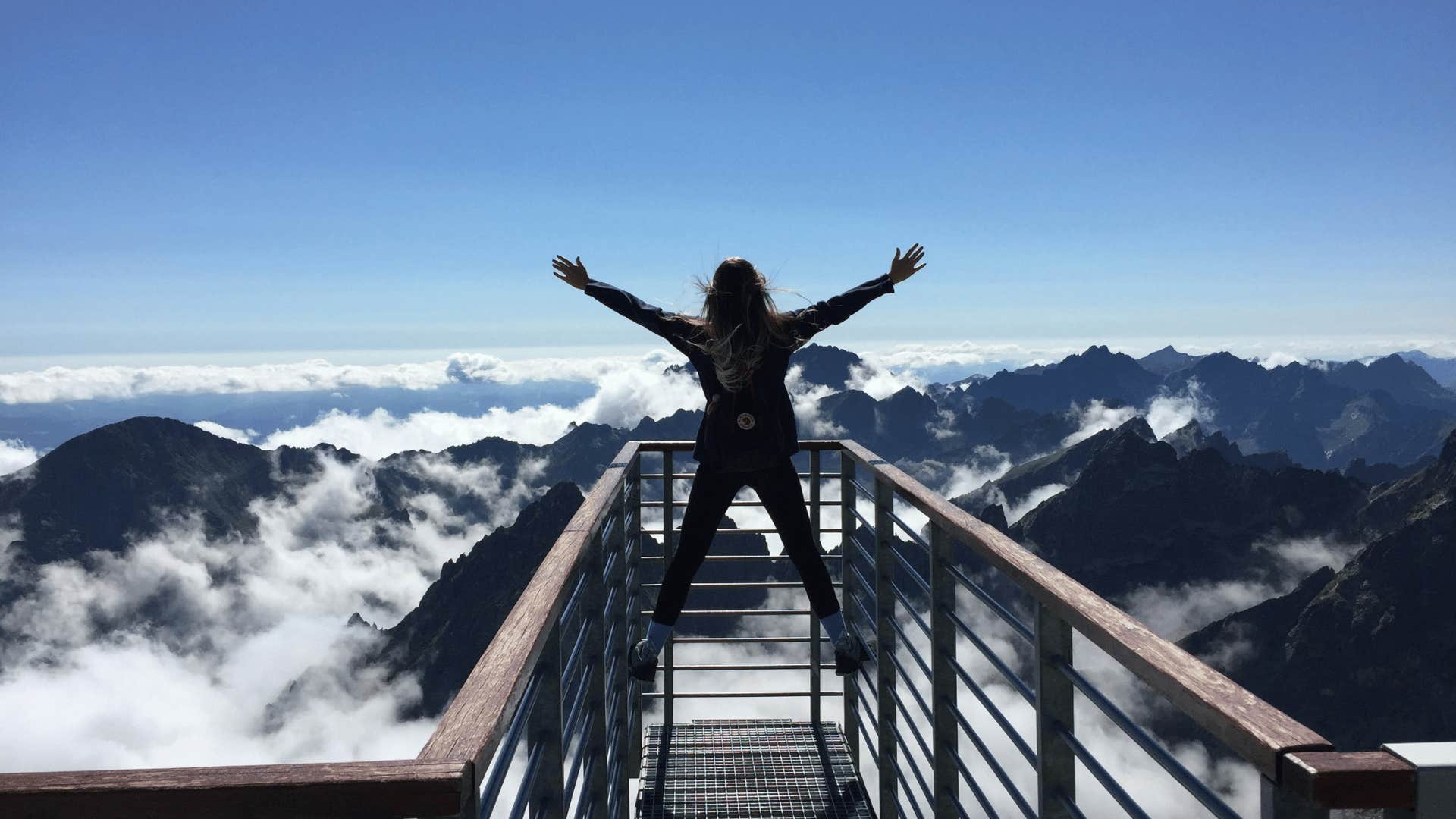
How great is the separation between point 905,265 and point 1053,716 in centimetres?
244

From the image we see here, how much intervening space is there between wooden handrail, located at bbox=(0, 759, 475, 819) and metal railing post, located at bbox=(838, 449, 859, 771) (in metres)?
4.00

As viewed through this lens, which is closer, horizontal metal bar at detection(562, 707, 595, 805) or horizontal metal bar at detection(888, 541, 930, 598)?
horizontal metal bar at detection(562, 707, 595, 805)

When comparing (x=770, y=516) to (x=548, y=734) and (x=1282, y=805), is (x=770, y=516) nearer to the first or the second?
(x=548, y=734)

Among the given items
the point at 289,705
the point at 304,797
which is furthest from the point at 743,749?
the point at 289,705

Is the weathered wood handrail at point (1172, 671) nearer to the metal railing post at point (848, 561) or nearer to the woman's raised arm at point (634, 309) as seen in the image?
the woman's raised arm at point (634, 309)

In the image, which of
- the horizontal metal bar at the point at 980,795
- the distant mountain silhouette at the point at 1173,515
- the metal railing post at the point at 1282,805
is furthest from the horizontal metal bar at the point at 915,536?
the distant mountain silhouette at the point at 1173,515

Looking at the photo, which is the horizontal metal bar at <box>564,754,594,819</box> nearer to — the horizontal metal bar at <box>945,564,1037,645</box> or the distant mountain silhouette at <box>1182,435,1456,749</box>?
the horizontal metal bar at <box>945,564,1037,645</box>

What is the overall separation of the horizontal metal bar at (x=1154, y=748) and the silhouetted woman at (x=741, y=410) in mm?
1735

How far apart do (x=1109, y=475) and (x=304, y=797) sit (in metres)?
159

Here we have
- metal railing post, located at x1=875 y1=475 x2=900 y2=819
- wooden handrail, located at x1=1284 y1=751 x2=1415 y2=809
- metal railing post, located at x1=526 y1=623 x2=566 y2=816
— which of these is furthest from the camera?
metal railing post, located at x1=875 y1=475 x2=900 y2=819

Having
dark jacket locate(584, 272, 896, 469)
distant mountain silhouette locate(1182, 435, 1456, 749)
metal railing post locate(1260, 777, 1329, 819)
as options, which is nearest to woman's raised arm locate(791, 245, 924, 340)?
dark jacket locate(584, 272, 896, 469)

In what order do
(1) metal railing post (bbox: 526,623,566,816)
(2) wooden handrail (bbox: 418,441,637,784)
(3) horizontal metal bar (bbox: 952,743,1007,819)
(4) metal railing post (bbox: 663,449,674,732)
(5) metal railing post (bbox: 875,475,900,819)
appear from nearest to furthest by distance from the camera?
(2) wooden handrail (bbox: 418,441,637,784)
(1) metal railing post (bbox: 526,623,566,816)
(3) horizontal metal bar (bbox: 952,743,1007,819)
(5) metal railing post (bbox: 875,475,900,819)
(4) metal railing post (bbox: 663,449,674,732)

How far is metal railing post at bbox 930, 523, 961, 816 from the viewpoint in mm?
3182

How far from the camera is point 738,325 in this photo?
3.51 metres
